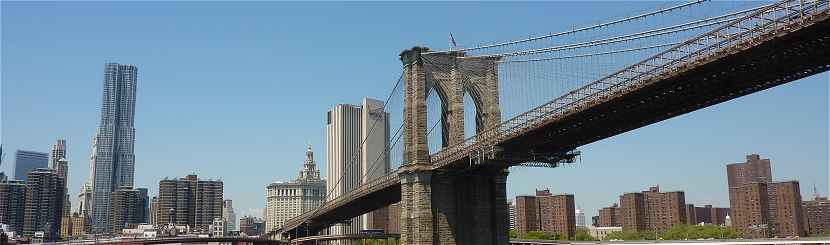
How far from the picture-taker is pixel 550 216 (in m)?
196

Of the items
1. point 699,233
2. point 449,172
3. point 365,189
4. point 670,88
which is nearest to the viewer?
point 670,88

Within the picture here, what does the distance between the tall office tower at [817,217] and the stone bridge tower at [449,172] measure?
150 m

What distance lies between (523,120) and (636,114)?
7578 millimetres

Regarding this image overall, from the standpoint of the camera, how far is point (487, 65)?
62.2 meters

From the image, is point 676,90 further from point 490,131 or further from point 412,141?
point 412,141

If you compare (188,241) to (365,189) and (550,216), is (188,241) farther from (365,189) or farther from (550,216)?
(550,216)

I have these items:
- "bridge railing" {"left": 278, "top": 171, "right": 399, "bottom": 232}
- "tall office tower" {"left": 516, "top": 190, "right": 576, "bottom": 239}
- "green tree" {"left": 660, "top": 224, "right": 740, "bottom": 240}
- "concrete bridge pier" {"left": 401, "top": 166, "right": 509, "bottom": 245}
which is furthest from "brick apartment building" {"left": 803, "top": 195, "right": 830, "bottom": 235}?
"concrete bridge pier" {"left": 401, "top": 166, "right": 509, "bottom": 245}

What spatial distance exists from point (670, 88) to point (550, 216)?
16107 cm

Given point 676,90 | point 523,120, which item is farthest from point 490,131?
point 676,90

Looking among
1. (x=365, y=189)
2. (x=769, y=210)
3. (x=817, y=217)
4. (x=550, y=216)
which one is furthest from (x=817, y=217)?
(x=365, y=189)

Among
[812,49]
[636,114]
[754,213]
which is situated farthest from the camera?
[754,213]

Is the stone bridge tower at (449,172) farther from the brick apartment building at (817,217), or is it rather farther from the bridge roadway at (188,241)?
the brick apartment building at (817,217)

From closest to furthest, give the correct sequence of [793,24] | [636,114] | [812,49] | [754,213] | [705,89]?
[793,24]
[812,49]
[705,89]
[636,114]
[754,213]

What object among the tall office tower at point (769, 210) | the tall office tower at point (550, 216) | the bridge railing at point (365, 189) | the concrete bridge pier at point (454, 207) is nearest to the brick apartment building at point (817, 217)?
the tall office tower at point (769, 210)
